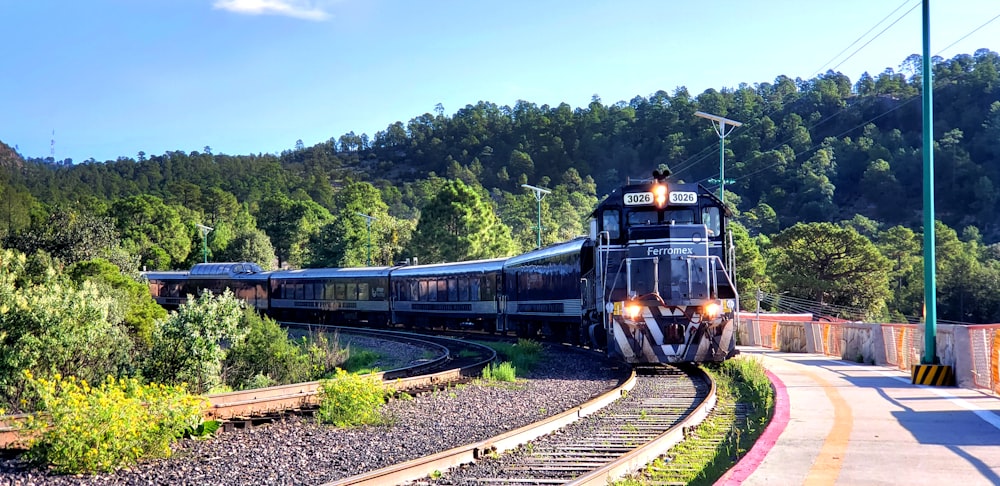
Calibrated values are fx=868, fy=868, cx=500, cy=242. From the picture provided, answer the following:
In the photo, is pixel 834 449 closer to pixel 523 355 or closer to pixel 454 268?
pixel 523 355

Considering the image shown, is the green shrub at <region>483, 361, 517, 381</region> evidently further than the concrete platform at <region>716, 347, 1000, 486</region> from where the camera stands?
Yes

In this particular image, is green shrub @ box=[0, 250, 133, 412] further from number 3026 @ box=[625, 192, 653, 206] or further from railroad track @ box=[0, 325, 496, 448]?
number 3026 @ box=[625, 192, 653, 206]

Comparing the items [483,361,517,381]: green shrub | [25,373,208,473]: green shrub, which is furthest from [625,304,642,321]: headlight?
[25,373,208,473]: green shrub

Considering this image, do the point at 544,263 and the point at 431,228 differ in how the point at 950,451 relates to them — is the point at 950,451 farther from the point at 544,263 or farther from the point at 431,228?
the point at 431,228

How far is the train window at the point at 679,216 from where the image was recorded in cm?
1855

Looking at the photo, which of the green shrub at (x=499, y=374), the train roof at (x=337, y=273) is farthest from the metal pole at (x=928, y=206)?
the train roof at (x=337, y=273)

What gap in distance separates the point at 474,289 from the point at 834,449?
26065mm

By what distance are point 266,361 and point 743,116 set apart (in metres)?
122

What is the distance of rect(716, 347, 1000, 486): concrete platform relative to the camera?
7340 mm

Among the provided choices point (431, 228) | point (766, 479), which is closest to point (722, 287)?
point (766, 479)

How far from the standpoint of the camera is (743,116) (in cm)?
13350

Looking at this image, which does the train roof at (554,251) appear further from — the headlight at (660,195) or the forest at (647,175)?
the forest at (647,175)

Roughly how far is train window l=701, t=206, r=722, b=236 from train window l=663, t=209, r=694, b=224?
0.25m

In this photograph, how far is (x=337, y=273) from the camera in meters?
43.8
